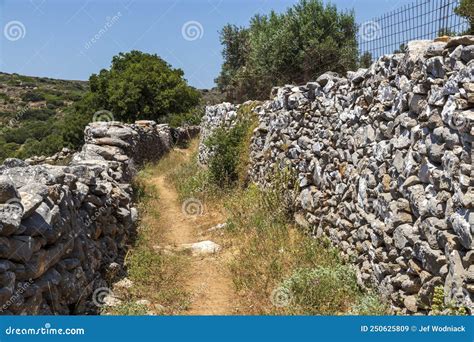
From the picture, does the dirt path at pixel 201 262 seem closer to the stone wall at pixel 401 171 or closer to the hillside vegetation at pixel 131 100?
the stone wall at pixel 401 171

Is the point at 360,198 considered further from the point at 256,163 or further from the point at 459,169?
the point at 256,163

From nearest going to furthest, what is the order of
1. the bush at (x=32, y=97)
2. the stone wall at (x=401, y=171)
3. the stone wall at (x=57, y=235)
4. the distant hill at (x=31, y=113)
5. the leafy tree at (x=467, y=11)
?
1. the stone wall at (x=401, y=171)
2. the stone wall at (x=57, y=235)
3. the leafy tree at (x=467, y=11)
4. the distant hill at (x=31, y=113)
5. the bush at (x=32, y=97)

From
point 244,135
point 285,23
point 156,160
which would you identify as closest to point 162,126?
point 156,160

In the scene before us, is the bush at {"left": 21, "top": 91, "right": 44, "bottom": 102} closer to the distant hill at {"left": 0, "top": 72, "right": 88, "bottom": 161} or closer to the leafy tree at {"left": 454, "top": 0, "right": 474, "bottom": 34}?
the distant hill at {"left": 0, "top": 72, "right": 88, "bottom": 161}

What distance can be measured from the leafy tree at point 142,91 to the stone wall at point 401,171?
70.1 ft

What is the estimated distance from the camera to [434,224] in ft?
13.9

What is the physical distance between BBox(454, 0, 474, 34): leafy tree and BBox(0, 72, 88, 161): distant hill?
74.0 ft

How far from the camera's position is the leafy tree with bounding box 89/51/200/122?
2783 centimetres

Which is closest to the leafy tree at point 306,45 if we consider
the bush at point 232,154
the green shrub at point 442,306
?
the bush at point 232,154

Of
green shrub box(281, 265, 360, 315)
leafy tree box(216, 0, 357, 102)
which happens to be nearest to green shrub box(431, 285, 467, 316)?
green shrub box(281, 265, 360, 315)

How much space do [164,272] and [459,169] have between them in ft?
14.7

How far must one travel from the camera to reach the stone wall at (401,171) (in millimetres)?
3977

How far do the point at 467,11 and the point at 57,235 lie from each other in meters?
9.16

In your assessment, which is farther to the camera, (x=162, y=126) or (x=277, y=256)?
(x=162, y=126)
